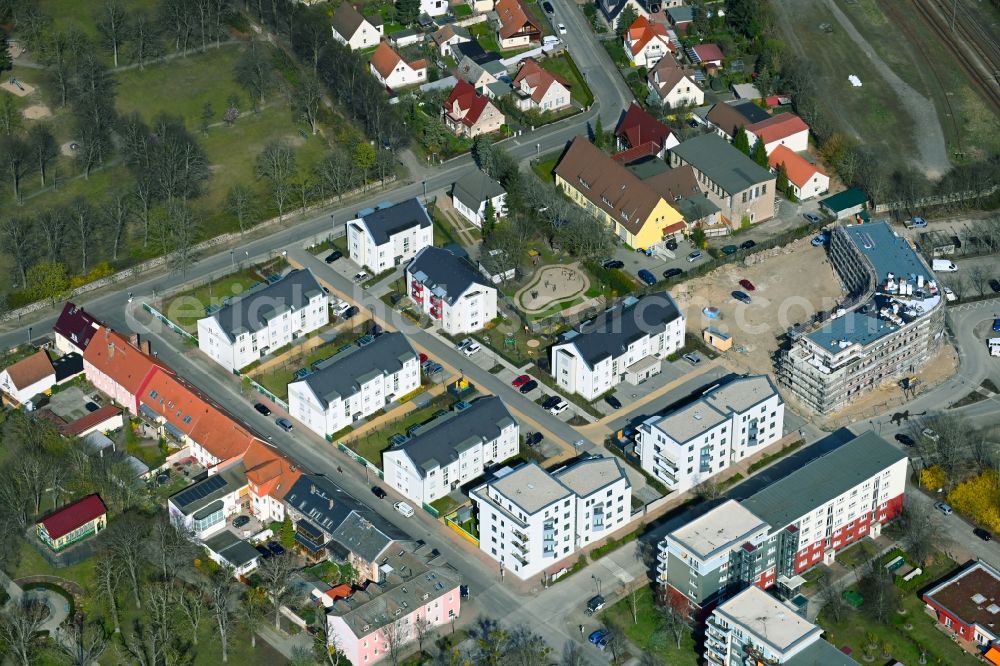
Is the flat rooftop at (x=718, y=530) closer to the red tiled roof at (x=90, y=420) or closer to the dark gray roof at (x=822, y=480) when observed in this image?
the dark gray roof at (x=822, y=480)

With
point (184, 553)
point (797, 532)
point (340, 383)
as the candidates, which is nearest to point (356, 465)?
point (340, 383)

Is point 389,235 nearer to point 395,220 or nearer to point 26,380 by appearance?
point 395,220

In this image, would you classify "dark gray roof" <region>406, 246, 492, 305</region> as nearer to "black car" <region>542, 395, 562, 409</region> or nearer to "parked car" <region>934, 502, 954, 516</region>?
"black car" <region>542, 395, 562, 409</region>

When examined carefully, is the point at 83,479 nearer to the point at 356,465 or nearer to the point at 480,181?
the point at 356,465

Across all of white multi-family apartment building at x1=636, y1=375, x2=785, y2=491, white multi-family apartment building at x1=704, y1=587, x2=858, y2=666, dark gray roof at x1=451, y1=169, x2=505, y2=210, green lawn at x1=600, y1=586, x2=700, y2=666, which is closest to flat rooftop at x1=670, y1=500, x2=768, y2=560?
white multi-family apartment building at x1=704, y1=587, x2=858, y2=666

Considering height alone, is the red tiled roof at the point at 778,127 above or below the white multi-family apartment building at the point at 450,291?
above

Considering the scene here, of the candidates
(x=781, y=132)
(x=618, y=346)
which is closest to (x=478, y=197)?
(x=618, y=346)

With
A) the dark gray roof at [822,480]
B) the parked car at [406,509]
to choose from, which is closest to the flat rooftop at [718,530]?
the dark gray roof at [822,480]
